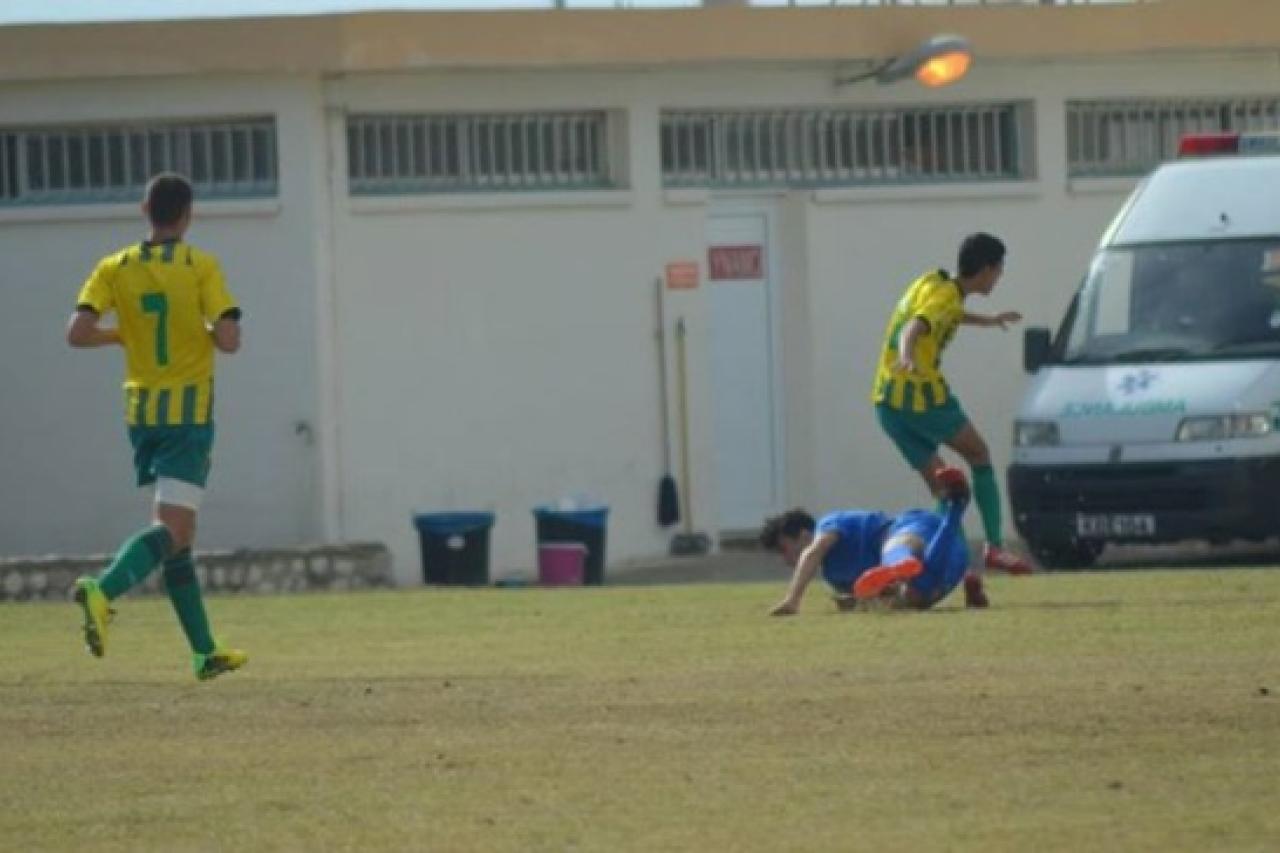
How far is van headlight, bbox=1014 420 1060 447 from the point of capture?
23.5 meters

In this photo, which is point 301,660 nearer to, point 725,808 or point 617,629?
point 617,629

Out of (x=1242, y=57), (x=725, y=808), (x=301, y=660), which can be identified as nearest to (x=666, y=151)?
(x=1242, y=57)

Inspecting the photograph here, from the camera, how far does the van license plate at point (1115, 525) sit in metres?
23.0

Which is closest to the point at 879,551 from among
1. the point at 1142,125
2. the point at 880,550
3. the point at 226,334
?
the point at 880,550

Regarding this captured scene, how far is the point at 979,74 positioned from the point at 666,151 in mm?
2567

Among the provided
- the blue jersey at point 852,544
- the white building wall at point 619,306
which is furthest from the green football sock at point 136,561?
the white building wall at point 619,306

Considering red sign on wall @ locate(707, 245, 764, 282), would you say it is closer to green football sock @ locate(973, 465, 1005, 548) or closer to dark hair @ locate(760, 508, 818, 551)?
green football sock @ locate(973, 465, 1005, 548)

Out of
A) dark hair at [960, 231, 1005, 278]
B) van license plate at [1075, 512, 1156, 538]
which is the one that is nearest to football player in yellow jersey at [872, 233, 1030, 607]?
dark hair at [960, 231, 1005, 278]

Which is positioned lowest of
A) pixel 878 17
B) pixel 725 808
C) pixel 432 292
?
pixel 725 808

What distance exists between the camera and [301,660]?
637 inches

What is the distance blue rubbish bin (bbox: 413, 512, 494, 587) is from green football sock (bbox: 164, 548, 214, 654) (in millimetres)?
10507

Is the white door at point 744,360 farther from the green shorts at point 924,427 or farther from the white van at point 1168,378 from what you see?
the green shorts at point 924,427

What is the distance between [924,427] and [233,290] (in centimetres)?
767

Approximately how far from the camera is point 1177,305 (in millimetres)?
23766
